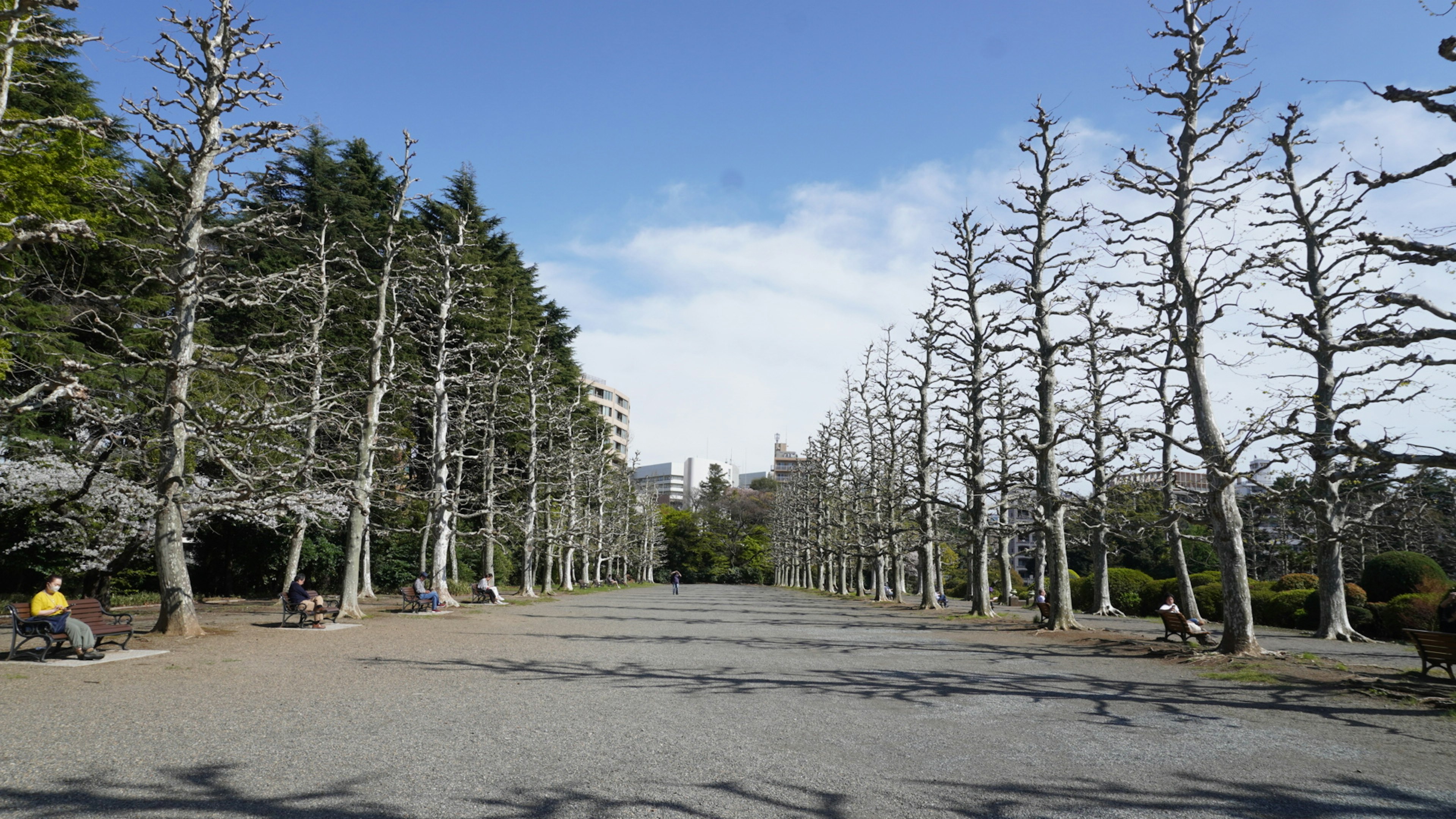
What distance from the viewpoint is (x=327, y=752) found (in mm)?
6359

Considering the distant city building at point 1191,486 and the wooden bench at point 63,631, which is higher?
the distant city building at point 1191,486

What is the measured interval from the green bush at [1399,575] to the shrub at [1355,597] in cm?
33

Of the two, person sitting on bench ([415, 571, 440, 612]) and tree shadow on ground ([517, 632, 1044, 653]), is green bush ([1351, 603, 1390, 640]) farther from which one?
person sitting on bench ([415, 571, 440, 612])

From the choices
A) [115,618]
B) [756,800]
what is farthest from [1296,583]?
[115,618]

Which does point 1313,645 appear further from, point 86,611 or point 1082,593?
point 86,611

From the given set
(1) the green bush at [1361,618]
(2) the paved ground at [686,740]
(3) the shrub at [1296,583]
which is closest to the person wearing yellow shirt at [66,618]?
(2) the paved ground at [686,740]

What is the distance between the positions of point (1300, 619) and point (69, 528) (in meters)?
32.7

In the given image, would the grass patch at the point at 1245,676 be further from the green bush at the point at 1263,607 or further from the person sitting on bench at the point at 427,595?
the person sitting on bench at the point at 427,595

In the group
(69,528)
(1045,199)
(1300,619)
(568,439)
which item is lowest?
(1300,619)

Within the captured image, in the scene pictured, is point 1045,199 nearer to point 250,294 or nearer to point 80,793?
point 250,294

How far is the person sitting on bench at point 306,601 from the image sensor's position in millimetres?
16938

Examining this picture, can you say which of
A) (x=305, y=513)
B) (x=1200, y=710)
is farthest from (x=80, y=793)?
(x=305, y=513)

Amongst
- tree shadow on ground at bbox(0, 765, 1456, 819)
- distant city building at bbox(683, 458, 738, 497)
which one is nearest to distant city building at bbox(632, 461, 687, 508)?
distant city building at bbox(683, 458, 738, 497)

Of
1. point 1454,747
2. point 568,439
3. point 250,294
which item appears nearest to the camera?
point 1454,747
